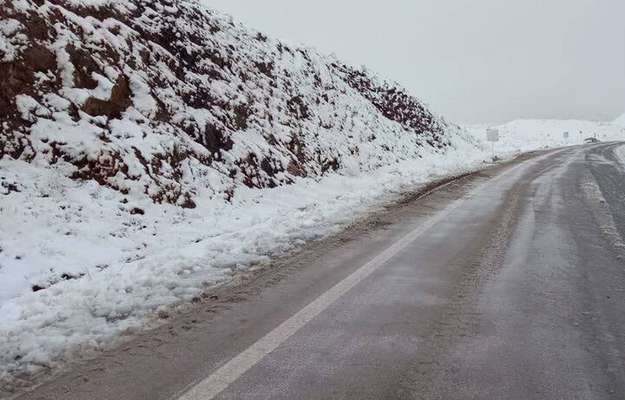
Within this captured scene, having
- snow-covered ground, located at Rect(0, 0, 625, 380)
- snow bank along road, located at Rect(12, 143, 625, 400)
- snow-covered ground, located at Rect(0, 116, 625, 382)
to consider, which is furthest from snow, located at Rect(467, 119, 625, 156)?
snow bank along road, located at Rect(12, 143, 625, 400)

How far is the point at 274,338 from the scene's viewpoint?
3.91 meters

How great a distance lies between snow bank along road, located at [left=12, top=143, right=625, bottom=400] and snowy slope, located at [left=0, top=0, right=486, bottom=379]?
624mm

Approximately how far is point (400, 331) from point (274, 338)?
3.30 feet

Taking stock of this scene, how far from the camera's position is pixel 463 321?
14.1ft

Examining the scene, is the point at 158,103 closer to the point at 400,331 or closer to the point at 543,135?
the point at 400,331

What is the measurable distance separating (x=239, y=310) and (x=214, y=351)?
90cm

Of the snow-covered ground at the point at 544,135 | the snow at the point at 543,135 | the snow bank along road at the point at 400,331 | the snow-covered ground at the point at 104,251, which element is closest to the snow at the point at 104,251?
the snow-covered ground at the point at 104,251

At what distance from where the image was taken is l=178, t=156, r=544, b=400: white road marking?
3.11 meters

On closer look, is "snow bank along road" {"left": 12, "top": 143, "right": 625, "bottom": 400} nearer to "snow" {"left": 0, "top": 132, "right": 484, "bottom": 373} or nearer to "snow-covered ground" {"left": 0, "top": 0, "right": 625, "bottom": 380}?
"snow" {"left": 0, "top": 132, "right": 484, "bottom": 373}

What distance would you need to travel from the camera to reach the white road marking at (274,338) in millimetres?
3105

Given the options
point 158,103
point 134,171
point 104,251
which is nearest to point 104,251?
point 104,251

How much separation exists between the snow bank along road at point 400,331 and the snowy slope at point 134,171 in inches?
24.6

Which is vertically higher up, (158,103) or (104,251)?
(158,103)

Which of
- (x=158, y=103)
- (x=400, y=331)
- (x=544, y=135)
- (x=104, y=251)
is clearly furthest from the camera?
(x=544, y=135)
